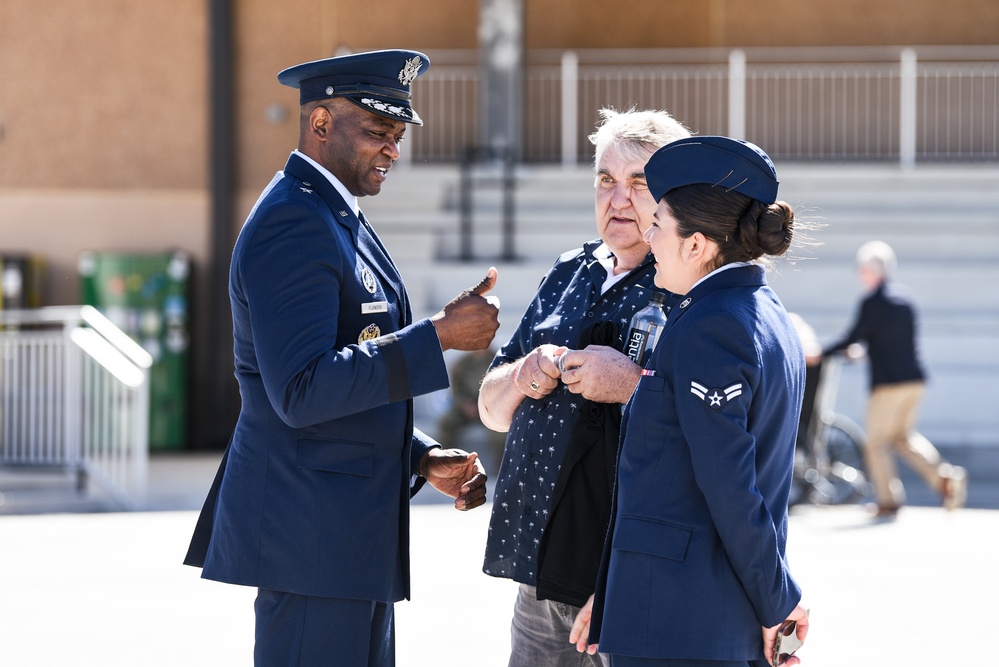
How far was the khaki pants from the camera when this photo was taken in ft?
29.7

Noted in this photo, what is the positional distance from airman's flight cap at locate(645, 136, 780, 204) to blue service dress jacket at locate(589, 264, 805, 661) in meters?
0.18

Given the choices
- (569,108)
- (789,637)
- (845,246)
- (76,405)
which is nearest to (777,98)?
(569,108)

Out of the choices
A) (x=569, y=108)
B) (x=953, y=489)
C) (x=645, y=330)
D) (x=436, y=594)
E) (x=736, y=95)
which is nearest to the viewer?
(x=645, y=330)

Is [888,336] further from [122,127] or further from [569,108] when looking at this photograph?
[122,127]

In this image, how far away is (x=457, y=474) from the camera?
3270 millimetres

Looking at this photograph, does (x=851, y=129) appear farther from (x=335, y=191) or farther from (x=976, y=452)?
(x=335, y=191)

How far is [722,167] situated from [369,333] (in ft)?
2.85

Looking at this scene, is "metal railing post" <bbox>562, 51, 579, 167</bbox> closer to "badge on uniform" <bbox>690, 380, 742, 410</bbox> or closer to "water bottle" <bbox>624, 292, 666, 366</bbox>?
"water bottle" <bbox>624, 292, 666, 366</bbox>

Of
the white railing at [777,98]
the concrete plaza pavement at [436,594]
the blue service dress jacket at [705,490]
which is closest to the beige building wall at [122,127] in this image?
the white railing at [777,98]

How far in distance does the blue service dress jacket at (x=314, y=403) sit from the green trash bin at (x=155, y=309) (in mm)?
9997

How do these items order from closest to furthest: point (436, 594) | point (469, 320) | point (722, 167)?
point (722, 167) < point (469, 320) < point (436, 594)

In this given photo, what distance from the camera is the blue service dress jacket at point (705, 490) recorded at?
2.53 m

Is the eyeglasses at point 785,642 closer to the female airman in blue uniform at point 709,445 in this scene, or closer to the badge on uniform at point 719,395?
the female airman in blue uniform at point 709,445

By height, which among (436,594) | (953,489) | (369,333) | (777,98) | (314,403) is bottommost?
(436,594)
